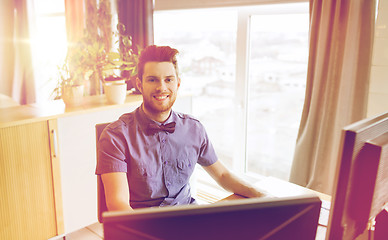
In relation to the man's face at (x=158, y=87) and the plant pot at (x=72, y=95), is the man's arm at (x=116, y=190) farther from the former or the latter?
the plant pot at (x=72, y=95)

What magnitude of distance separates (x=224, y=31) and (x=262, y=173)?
4.89 feet

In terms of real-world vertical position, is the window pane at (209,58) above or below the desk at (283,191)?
above

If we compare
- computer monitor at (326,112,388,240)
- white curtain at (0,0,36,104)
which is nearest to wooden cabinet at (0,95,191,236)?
computer monitor at (326,112,388,240)

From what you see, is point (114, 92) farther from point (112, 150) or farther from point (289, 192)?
point (289, 192)

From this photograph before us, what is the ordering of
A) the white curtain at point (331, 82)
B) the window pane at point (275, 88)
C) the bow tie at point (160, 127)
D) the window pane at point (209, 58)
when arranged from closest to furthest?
the bow tie at point (160, 127), the white curtain at point (331, 82), the window pane at point (275, 88), the window pane at point (209, 58)

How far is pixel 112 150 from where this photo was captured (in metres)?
1.47

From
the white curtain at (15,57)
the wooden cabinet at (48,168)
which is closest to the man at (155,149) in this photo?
the wooden cabinet at (48,168)

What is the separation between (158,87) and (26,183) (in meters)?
1.23

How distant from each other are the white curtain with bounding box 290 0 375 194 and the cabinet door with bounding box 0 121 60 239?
173cm

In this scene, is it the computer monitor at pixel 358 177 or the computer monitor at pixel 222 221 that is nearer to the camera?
the computer monitor at pixel 222 221

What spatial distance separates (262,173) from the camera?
3479 millimetres

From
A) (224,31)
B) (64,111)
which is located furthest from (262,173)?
(64,111)

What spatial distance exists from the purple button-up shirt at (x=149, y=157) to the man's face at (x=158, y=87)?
6 cm

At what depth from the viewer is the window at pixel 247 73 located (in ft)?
9.74
